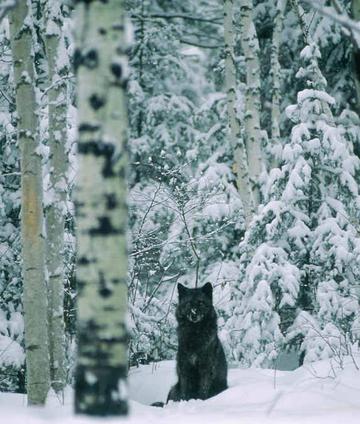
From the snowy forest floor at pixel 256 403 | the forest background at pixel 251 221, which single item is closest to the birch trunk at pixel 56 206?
the forest background at pixel 251 221

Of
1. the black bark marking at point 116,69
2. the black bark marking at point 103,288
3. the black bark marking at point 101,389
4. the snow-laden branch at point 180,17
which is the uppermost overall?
the snow-laden branch at point 180,17

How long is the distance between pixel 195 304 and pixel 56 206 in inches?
98.2

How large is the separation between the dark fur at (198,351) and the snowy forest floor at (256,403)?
1.18ft

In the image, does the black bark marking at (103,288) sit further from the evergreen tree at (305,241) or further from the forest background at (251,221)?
the evergreen tree at (305,241)

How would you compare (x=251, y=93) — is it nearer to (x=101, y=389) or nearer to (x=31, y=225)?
(x=31, y=225)

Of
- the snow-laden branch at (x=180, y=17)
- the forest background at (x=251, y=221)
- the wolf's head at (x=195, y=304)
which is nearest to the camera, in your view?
the wolf's head at (x=195, y=304)

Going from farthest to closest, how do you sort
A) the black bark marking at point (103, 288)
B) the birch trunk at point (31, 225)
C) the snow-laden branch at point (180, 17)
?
1. the snow-laden branch at point (180, 17)
2. the birch trunk at point (31, 225)
3. the black bark marking at point (103, 288)

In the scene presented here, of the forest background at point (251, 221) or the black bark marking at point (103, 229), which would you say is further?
the forest background at point (251, 221)

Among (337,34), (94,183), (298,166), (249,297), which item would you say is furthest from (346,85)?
(94,183)

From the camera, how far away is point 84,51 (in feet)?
14.3

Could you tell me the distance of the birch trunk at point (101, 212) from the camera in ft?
14.1

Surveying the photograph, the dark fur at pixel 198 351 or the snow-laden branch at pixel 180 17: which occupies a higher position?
the snow-laden branch at pixel 180 17

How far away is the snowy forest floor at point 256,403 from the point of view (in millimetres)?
5258

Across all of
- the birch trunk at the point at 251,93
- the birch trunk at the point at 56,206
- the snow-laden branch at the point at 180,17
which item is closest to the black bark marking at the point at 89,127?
the birch trunk at the point at 56,206
